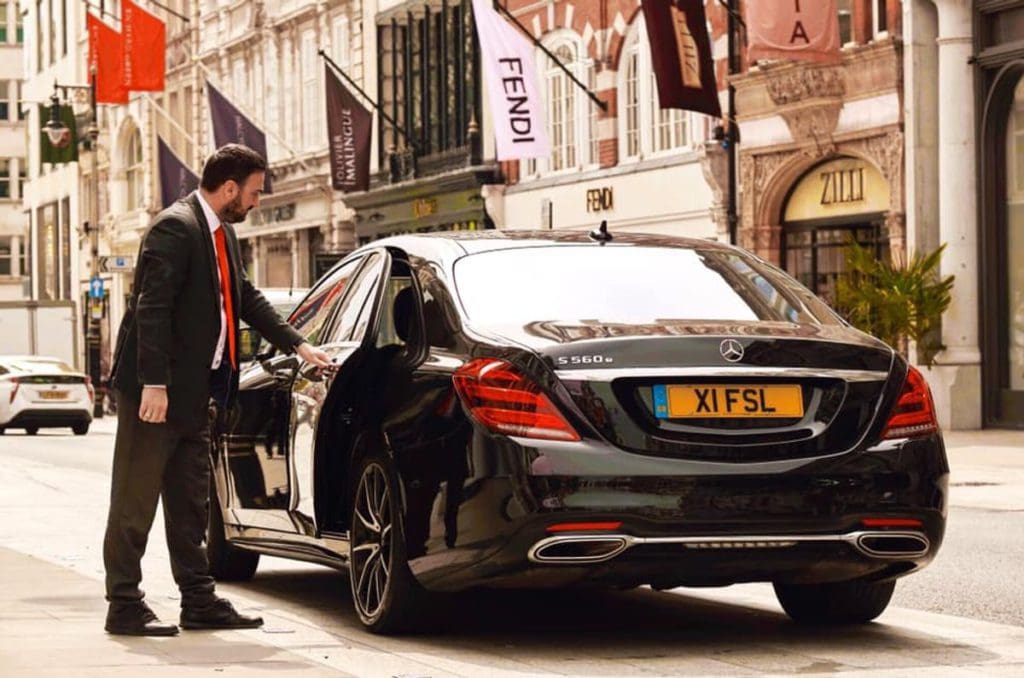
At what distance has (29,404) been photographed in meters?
38.9

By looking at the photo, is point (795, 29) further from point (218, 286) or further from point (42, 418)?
point (218, 286)

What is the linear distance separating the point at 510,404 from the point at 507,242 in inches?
56.3

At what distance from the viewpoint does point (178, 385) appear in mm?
8492

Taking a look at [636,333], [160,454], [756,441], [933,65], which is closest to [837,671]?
[756,441]

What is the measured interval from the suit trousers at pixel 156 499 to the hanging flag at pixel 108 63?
141 feet

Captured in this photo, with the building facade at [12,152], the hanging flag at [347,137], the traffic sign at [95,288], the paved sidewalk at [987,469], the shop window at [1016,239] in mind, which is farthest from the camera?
the building facade at [12,152]

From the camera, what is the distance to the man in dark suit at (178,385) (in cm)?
841

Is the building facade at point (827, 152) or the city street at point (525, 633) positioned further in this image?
the building facade at point (827, 152)

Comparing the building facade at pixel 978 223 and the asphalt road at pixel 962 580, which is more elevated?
the building facade at pixel 978 223

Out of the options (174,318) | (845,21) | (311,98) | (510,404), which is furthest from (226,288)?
(311,98)

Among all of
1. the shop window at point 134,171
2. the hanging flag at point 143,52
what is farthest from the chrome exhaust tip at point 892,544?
the shop window at point 134,171

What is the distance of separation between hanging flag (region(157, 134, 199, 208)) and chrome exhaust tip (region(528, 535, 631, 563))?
42473mm

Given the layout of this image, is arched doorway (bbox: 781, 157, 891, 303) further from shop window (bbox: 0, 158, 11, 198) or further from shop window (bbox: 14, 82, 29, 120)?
shop window (bbox: 0, 158, 11, 198)

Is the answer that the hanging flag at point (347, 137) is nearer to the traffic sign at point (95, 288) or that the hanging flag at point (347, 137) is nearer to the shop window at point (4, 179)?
the traffic sign at point (95, 288)
